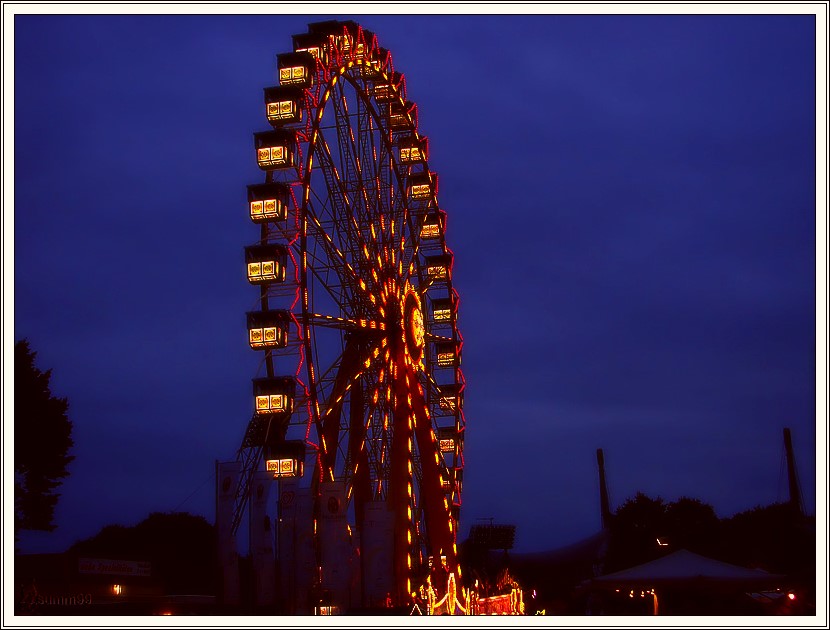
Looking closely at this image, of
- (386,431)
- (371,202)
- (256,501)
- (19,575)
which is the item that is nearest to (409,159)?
(371,202)

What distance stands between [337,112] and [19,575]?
18.4 meters

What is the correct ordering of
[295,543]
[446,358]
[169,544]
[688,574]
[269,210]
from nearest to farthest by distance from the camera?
[688,574]
[295,543]
[269,210]
[446,358]
[169,544]

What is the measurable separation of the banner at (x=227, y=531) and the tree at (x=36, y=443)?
9669 mm

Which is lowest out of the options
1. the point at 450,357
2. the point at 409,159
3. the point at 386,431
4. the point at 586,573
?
the point at 586,573

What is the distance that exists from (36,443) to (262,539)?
37.0 feet

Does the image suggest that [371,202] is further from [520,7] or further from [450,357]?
[520,7]

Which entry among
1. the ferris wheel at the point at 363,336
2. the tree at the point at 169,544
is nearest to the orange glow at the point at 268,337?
the ferris wheel at the point at 363,336

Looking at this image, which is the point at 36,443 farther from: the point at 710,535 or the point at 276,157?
the point at 710,535

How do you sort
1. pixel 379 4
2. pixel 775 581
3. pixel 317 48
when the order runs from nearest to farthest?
pixel 379 4 → pixel 775 581 → pixel 317 48

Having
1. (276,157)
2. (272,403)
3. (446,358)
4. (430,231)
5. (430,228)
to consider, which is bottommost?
(272,403)

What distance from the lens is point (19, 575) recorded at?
3400 centimetres

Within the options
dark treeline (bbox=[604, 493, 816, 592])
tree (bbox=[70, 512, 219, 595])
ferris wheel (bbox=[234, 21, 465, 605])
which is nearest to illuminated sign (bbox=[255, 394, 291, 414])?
ferris wheel (bbox=[234, 21, 465, 605])

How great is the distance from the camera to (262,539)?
31.6 meters

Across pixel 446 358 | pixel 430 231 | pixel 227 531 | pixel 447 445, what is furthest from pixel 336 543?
pixel 430 231
